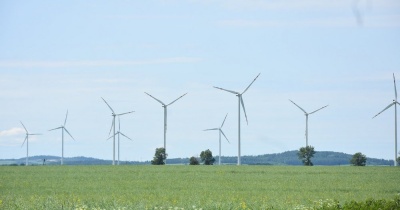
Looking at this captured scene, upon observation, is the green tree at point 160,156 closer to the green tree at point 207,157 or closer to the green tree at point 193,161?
the green tree at point 193,161

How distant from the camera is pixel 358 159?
452 ft

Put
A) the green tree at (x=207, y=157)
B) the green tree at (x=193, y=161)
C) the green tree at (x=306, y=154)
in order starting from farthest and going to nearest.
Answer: the green tree at (x=207, y=157), the green tree at (x=193, y=161), the green tree at (x=306, y=154)

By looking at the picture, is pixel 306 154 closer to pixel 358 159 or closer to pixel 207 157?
pixel 358 159

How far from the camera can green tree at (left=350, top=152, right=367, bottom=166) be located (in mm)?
137500

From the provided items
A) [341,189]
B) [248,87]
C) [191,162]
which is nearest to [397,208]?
[341,189]

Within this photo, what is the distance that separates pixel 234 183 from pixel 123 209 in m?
30.3

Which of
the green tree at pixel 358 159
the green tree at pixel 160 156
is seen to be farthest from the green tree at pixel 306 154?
the green tree at pixel 160 156

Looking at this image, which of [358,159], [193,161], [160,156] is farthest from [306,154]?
[160,156]

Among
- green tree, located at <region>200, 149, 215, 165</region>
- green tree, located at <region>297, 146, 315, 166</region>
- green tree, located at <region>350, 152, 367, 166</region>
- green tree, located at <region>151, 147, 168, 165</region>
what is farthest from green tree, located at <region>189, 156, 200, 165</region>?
green tree, located at <region>350, 152, 367, 166</region>

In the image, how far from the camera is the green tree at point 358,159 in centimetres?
13750

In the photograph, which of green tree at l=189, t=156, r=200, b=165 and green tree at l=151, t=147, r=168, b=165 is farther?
green tree at l=189, t=156, r=200, b=165

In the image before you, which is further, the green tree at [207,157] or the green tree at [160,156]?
the green tree at [207,157]

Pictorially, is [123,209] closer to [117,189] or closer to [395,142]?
[117,189]

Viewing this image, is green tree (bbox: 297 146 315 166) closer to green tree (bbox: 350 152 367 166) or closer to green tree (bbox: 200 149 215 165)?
green tree (bbox: 350 152 367 166)
